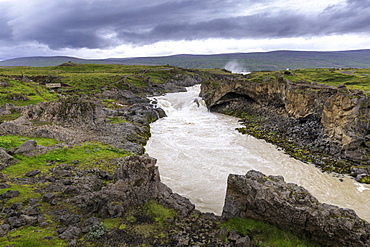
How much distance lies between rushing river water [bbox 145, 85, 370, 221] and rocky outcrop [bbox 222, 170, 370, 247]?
502 centimetres

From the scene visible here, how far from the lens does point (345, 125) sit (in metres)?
31.4

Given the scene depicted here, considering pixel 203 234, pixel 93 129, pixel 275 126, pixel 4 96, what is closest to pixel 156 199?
pixel 203 234

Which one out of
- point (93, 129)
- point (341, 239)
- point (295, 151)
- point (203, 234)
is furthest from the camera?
point (93, 129)

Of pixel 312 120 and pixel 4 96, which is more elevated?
pixel 4 96

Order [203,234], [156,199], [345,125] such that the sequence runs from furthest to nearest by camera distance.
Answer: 1. [345,125]
2. [156,199]
3. [203,234]

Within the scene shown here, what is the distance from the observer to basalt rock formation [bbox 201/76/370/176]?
30.8m

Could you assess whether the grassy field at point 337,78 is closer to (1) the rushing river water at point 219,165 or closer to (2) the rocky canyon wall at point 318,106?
(2) the rocky canyon wall at point 318,106

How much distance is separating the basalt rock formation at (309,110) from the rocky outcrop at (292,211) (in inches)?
778

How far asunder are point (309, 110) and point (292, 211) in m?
36.4

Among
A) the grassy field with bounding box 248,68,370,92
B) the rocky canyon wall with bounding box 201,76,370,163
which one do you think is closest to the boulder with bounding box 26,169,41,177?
the rocky canyon wall with bounding box 201,76,370,163

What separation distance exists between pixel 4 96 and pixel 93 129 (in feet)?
82.5

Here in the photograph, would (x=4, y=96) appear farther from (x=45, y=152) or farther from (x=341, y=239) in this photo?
(x=341, y=239)

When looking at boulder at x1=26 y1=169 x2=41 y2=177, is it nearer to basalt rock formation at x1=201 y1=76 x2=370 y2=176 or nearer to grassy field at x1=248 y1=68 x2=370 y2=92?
basalt rock formation at x1=201 y1=76 x2=370 y2=176

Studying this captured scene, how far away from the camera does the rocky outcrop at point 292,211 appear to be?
474 inches
